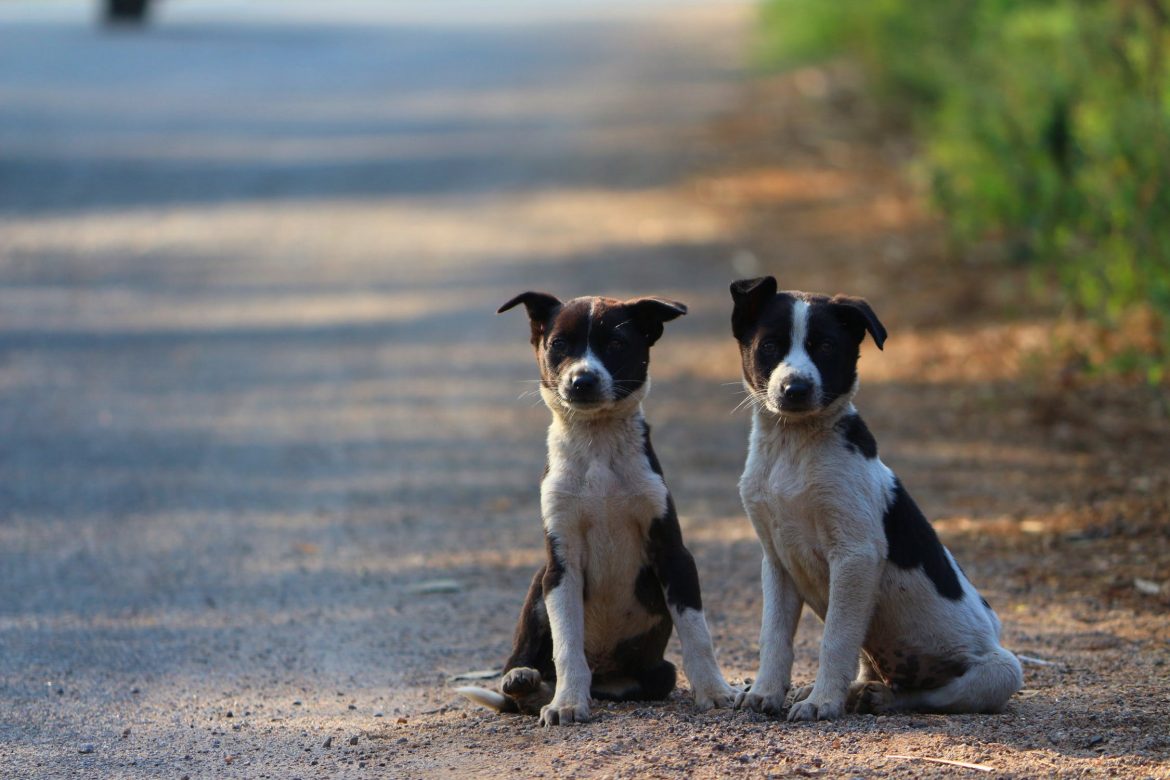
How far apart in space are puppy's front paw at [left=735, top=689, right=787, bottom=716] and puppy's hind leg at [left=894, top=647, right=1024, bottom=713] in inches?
23.3

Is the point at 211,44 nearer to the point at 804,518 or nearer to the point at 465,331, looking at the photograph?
the point at 465,331

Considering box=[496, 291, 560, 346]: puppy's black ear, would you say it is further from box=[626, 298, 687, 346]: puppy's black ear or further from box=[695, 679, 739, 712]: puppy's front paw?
box=[695, 679, 739, 712]: puppy's front paw

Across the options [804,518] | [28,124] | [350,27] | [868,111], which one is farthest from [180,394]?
[350,27]

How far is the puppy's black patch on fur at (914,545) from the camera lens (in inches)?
203

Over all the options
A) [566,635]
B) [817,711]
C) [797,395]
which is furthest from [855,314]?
[566,635]

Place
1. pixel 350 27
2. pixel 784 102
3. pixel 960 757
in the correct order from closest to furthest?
pixel 960 757 < pixel 784 102 < pixel 350 27

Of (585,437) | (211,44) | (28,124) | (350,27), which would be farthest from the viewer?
(350,27)

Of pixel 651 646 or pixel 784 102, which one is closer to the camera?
pixel 651 646

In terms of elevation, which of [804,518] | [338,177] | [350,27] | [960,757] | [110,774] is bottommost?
[110,774]

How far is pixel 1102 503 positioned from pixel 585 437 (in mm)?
4202

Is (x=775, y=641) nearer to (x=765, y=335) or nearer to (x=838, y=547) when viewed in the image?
(x=838, y=547)

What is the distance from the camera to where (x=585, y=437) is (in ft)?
17.5

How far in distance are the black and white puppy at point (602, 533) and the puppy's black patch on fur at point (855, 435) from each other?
0.67 metres

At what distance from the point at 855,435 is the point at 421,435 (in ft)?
17.4
